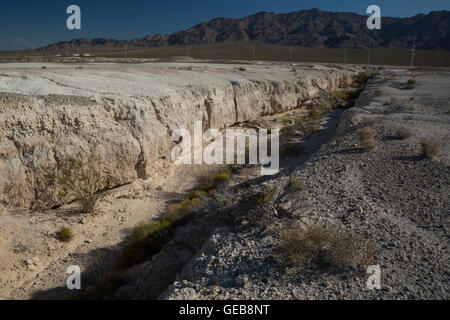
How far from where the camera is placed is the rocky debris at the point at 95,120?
599cm

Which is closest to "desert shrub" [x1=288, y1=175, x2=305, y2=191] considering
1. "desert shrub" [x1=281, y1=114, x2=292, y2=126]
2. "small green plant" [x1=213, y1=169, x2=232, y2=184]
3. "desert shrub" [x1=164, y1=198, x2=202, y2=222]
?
"desert shrub" [x1=164, y1=198, x2=202, y2=222]

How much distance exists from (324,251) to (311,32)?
172 meters

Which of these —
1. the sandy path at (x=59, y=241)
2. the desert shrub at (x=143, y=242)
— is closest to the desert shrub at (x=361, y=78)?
the sandy path at (x=59, y=241)

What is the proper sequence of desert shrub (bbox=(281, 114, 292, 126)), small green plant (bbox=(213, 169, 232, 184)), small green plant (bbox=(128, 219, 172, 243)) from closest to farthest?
small green plant (bbox=(128, 219, 172, 243)) < small green plant (bbox=(213, 169, 232, 184)) < desert shrub (bbox=(281, 114, 292, 126))

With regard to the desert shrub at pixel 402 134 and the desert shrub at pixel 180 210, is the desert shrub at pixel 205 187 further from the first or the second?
the desert shrub at pixel 402 134

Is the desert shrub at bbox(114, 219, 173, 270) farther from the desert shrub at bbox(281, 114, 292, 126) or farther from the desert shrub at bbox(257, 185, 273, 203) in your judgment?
the desert shrub at bbox(281, 114, 292, 126)

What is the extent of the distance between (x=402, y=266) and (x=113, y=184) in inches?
247

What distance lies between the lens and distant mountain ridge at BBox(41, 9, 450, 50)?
121375mm

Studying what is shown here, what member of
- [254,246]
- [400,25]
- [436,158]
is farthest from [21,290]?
[400,25]

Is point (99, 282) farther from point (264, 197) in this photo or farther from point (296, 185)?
point (296, 185)

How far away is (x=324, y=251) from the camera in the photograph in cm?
374

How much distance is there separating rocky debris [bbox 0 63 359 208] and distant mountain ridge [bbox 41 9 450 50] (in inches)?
4713

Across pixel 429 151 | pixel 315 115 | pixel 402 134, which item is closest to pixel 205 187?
pixel 429 151
